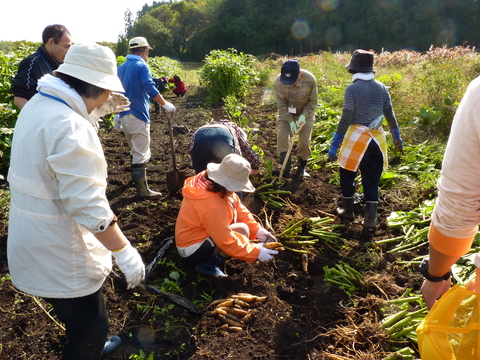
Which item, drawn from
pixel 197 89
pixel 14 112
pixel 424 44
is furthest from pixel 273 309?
pixel 424 44

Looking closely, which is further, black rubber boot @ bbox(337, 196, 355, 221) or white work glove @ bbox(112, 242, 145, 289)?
black rubber boot @ bbox(337, 196, 355, 221)

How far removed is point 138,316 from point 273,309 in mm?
1071

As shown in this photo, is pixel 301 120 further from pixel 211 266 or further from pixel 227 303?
pixel 227 303

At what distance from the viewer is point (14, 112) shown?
4.99 m

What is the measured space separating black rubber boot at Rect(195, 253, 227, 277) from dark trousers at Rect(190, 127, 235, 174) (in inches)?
40.6

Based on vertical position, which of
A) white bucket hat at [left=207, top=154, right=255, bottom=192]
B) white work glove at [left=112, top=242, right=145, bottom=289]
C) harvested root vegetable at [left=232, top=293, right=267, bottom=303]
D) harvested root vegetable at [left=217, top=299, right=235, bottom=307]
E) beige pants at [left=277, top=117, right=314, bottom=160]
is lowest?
harvested root vegetable at [left=232, top=293, right=267, bottom=303]

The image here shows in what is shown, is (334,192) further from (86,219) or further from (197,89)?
(197,89)

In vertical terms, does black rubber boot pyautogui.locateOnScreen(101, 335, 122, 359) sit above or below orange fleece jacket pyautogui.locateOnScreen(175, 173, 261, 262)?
below

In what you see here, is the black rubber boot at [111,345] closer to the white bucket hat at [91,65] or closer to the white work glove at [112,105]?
the white work glove at [112,105]

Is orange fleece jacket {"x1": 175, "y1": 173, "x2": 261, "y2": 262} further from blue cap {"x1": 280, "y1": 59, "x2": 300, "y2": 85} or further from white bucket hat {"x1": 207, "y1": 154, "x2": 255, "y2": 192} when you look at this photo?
blue cap {"x1": 280, "y1": 59, "x2": 300, "y2": 85}

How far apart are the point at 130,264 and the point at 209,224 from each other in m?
1.01

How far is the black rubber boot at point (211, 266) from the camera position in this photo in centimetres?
311

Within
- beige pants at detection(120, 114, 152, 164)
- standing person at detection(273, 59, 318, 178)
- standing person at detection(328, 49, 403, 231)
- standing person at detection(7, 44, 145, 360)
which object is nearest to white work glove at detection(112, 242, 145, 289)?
standing person at detection(7, 44, 145, 360)

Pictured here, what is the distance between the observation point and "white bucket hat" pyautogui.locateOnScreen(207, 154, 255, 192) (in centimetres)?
269
